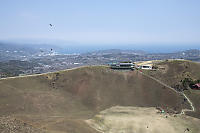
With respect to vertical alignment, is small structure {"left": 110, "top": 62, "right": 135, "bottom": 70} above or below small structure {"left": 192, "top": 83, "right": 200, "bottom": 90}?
above

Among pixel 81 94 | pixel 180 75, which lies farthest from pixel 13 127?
pixel 180 75

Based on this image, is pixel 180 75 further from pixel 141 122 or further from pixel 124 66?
pixel 141 122

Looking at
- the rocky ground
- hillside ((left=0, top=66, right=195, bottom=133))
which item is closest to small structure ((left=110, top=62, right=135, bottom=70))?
hillside ((left=0, top=66, right=195, bottom=133))

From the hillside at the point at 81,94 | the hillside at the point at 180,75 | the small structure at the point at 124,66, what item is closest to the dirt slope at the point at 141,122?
the hillside at the point at 81,94

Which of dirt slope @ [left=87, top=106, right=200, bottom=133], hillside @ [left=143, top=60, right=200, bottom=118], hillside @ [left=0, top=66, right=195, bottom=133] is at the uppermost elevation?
hillside @ [left=143, top=60, right=200, bottom=118]

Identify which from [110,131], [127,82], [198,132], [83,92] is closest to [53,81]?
[83,92]

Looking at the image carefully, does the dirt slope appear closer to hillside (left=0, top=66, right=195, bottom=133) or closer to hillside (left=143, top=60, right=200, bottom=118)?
hillside (left=0, top=66, right=195, bottom=133)

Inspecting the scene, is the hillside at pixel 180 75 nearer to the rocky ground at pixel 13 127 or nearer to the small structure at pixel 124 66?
the small structure at pixel 124 66
